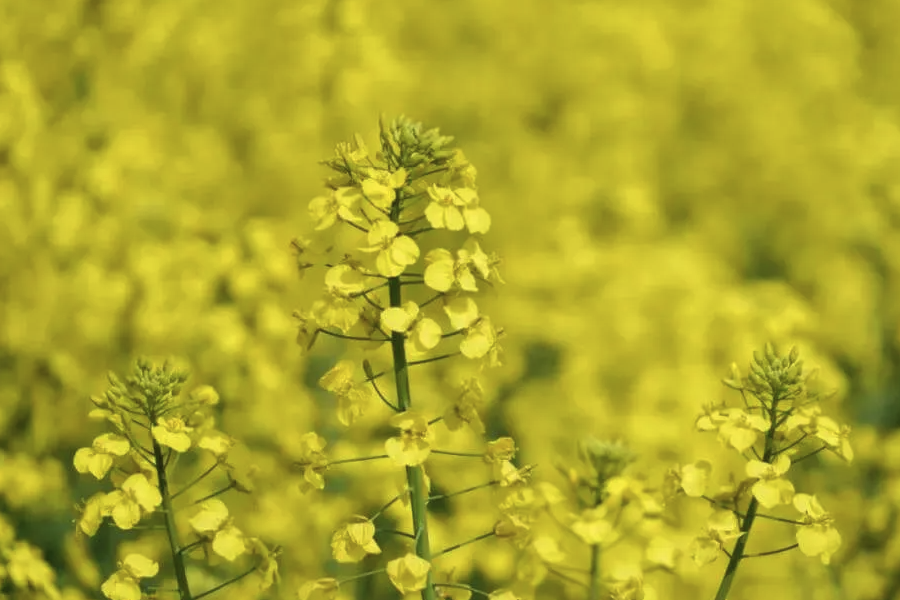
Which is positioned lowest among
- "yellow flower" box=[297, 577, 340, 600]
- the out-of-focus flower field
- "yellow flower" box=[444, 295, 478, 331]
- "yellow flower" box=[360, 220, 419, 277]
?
"yellow flower" box=[297, 577, 340, 600]

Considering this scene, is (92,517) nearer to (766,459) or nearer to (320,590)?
(320,590)

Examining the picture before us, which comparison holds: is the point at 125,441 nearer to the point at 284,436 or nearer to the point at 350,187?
the point at 350,187

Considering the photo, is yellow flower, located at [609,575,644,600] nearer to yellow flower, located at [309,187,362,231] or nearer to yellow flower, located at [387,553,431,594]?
yellow flower, located at [387,553,431,594]

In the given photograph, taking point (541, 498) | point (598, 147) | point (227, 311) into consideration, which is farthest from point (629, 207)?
point (541, 498)

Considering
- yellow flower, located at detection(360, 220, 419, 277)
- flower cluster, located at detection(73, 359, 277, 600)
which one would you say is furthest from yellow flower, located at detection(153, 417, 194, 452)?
yellow flower, located at detection(360, 220, 419, 277)

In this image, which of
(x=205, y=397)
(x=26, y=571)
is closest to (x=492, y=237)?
(x=26, y=571)

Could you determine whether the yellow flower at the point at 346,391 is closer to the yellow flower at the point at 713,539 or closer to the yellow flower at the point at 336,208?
the yellow flower at the point at 336,208
